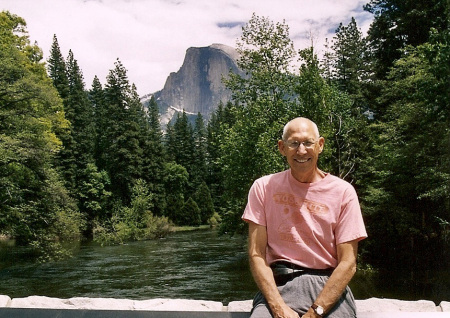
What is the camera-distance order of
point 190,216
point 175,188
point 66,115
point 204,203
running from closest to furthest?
1. point 66,115
2. point 190,216
3. point 204,203
4. point 175,188

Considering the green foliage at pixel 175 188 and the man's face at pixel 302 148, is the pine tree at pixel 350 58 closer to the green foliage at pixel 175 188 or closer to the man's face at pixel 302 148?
the green foliage at pixel 175 188

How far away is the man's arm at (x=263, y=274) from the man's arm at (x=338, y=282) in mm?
100

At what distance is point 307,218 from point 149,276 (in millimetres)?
12476

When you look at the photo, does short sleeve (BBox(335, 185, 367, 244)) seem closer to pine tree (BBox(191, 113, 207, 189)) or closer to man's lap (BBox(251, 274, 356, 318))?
man's lap (BBox(251, 274, 356, 318))

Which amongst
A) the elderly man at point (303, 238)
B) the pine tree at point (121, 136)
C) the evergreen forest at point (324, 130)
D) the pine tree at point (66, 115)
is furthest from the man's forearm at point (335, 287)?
the pine tree at point (121, 136)

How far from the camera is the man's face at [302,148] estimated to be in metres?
2.09

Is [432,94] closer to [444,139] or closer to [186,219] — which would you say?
[444,139]

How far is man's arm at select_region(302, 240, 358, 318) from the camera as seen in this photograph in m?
1.95

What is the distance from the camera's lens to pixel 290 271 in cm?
203

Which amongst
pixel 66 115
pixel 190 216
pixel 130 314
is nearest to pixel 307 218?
pixel 130 314

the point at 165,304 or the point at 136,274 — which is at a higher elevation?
the point at 165,304

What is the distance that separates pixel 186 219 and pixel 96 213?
27.0 feet

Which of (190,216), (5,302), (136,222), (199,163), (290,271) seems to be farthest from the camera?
(199,163)

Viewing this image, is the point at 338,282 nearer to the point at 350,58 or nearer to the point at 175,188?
the point at 350,58
